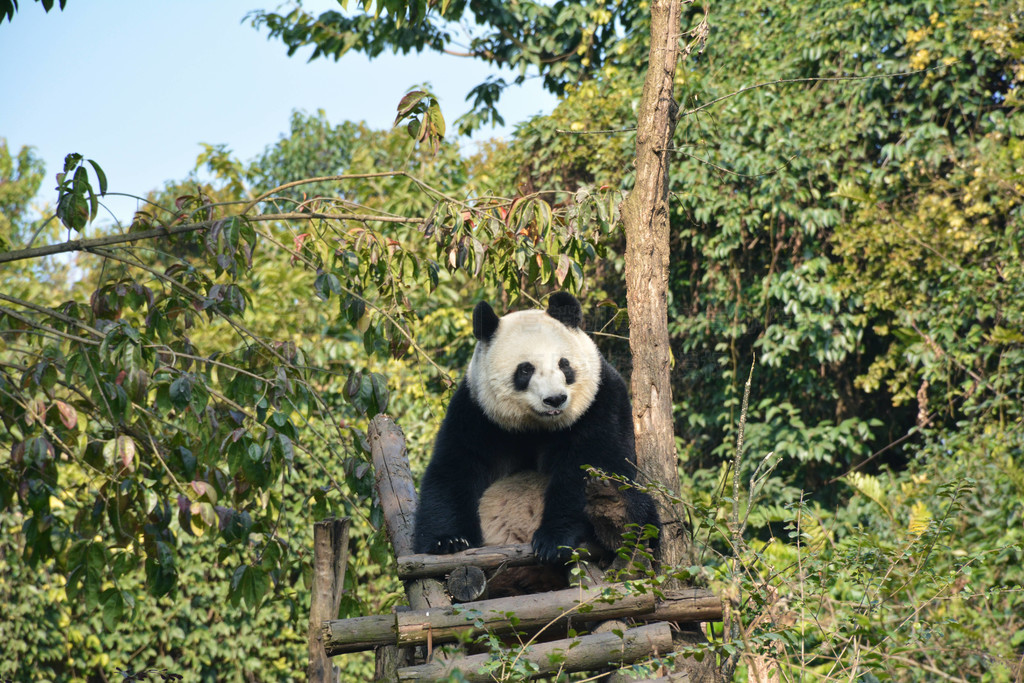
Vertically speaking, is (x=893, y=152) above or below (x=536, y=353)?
above

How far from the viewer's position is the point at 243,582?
149 inches

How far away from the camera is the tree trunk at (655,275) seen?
351 cm

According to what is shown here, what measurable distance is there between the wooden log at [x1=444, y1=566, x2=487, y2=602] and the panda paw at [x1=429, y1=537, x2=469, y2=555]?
18 centimetres

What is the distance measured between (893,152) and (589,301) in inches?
117

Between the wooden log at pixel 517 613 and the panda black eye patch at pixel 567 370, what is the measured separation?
937mm

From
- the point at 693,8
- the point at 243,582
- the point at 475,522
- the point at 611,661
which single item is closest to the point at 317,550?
the point at 243,582

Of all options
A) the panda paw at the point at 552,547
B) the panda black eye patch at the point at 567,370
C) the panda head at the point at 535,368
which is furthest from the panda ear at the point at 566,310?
the panda paw at the point at 552,547

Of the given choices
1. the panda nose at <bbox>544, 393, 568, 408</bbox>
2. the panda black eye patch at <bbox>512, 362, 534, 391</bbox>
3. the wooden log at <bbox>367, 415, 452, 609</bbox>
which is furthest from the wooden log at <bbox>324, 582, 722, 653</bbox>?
the panda black eye patch at <bbox>512, 362, 534, 391</bbox>

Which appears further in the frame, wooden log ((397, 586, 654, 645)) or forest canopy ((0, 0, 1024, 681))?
forest canopy ((0, 0, 1024, 681))

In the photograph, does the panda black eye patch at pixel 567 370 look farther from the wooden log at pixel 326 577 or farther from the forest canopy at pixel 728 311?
the wooden log at pixel 326 577

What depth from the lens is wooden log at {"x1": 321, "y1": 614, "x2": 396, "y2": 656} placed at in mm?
3012

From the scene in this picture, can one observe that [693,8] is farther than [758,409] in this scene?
Yes

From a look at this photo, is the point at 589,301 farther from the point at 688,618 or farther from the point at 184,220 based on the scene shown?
the point at 688,618

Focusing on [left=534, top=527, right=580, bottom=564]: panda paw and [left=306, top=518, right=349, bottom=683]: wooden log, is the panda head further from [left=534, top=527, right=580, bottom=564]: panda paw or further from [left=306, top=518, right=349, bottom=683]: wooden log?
[left=306, top=518, right=349, bottom=683]: wooden log
